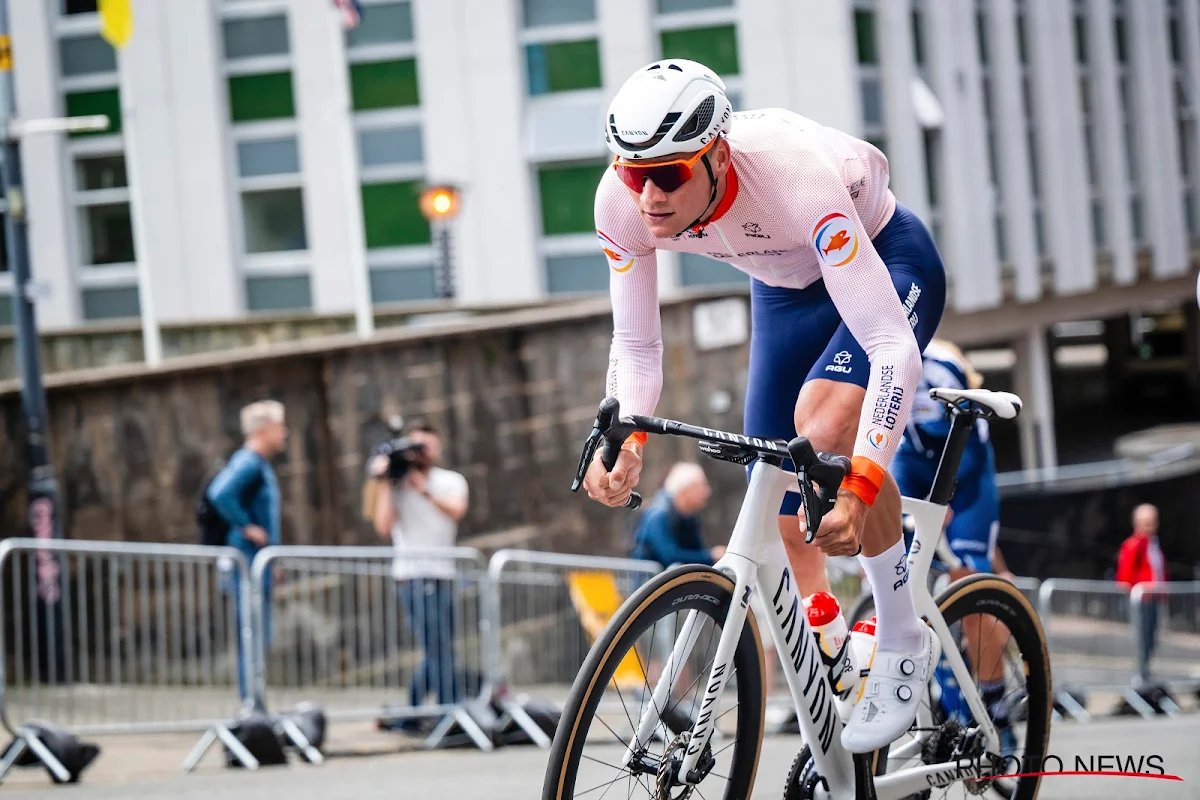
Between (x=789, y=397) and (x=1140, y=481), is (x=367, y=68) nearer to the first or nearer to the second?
(x=1140, y=481)

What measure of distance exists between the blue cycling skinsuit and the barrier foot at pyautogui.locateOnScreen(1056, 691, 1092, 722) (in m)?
8.32

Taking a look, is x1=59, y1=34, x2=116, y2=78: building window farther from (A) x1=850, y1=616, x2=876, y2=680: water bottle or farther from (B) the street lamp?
(A) x1=850, y1=616, x2=876, y2=680: water bottle

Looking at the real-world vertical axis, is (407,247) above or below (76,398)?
above

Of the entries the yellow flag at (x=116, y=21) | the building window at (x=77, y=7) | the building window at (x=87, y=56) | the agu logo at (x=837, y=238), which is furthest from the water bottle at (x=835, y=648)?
the building window at (x=77, y=7)

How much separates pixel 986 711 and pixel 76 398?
8.75 metres

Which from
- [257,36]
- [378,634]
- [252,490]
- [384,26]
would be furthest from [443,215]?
[252,490]

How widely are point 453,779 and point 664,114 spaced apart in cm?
393

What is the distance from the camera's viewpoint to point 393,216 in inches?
941

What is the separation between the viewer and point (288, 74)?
23.7 m

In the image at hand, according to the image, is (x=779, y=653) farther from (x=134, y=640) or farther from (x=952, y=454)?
(x=134, y=640)

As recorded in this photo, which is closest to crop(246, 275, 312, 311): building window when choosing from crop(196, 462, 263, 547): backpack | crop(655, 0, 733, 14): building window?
crop(655, 0, 733, 14): building window

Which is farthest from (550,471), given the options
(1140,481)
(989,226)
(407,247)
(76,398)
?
(989,226)

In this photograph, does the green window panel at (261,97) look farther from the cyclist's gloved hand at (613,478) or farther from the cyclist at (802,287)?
the cyclist's gloved hand at (613,478)

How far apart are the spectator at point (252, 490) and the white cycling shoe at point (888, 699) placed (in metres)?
6.33
